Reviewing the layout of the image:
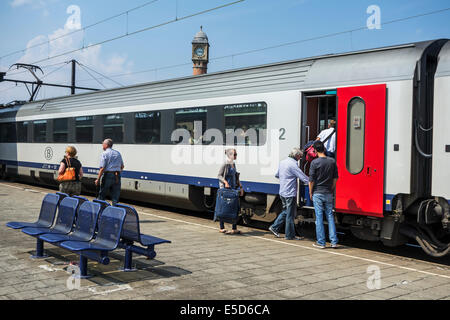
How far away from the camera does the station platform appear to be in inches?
197

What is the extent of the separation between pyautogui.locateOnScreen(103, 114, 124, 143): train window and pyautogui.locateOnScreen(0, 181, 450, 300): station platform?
5.42m

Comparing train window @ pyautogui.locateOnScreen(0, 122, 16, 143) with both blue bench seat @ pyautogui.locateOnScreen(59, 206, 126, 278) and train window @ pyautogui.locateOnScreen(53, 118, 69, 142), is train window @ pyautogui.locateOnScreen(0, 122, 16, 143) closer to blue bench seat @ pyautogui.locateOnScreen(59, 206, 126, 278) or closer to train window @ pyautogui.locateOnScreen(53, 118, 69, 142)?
train window @ pyautogui.locateOnScreen(53, 118, 69, 142)

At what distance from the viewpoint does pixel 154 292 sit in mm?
4977

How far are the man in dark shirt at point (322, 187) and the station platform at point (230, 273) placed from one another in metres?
0.33

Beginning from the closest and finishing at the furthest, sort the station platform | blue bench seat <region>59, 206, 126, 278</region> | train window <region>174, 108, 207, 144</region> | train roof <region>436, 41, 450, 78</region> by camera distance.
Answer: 1. the station platform
2. blue bench seat <region>59, 206, 126, 278</region>
3. train roof <region>436, 41, 450, 78</region>
4. train window <region>174, 108, 207, 144</region>

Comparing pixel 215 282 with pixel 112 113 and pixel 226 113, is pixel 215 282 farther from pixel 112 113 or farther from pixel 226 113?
pixel 112 113

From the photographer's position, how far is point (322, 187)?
25.5ft

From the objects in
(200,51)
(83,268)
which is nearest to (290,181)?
(83,268)

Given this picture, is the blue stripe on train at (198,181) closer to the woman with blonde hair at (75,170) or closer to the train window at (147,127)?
the train window at (147,127)

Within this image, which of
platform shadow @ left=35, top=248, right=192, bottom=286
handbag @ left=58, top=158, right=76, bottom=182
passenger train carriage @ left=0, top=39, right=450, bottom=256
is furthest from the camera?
handbag @ left=58, top=158, right=76, bottom=182

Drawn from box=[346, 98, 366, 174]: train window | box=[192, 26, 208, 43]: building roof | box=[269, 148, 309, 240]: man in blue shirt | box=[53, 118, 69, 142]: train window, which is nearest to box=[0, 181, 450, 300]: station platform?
box=[269, 148, 309, 240]: man in blue shirt

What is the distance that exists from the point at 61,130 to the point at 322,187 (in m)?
11.4

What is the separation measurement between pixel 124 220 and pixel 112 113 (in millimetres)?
8715

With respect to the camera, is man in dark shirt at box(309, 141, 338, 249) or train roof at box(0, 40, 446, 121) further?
man in dark shirt at box(309, 141, 338, 249)
